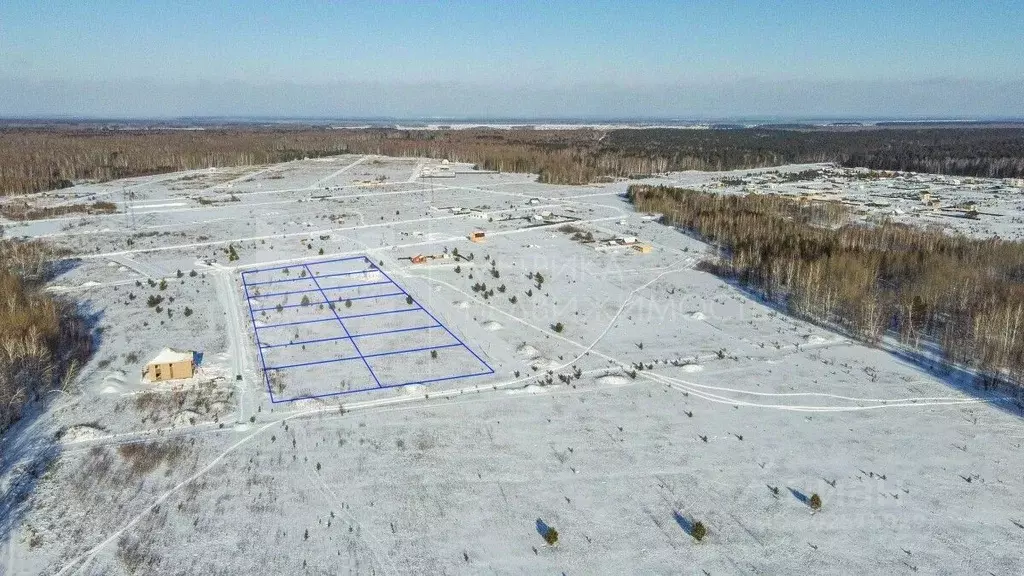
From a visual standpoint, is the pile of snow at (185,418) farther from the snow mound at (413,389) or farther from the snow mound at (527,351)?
the snow mound at (527,351)

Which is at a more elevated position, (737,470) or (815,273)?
(815,273)

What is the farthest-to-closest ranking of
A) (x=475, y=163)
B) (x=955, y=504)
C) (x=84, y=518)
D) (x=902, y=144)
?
(x=902, y=144), (x=475, y=163), (x=955, y=504), (x=84, y=518)

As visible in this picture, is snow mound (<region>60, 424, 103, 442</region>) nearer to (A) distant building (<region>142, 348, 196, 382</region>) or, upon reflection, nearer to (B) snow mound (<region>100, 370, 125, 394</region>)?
(B) snow mound (<region>100, 370, 125, 394</region>)

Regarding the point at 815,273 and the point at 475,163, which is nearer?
the point at 815,273

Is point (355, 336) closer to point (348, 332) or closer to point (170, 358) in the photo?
point (348, 332)

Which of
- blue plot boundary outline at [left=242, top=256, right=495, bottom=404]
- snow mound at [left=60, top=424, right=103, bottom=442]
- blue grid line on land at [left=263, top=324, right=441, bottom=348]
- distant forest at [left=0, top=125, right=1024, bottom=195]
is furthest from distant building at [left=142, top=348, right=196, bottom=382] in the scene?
distant forest at [left=0, top=125, right=1024, bottom=195]

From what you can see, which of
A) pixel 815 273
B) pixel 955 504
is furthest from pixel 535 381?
pixel 815 273

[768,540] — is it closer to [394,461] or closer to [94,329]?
[394,461]
